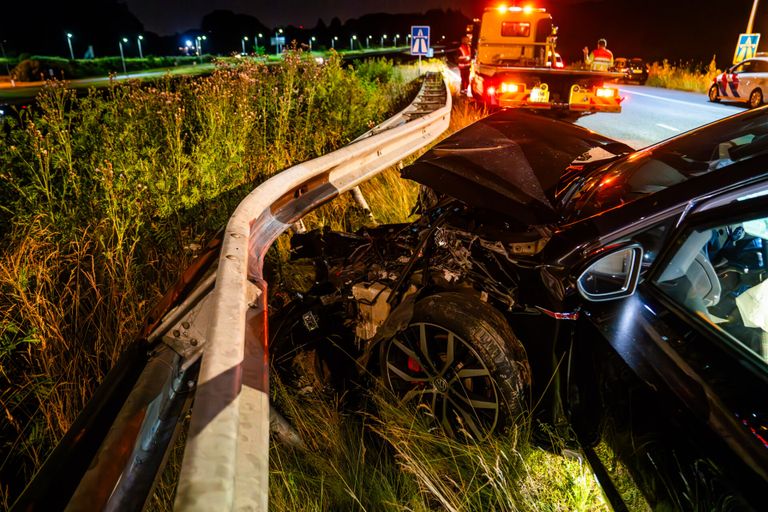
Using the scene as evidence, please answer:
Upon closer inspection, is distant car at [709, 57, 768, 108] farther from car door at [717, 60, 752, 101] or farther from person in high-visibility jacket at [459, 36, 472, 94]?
person in high-visibility jacket at [459, 36, 472, 94]

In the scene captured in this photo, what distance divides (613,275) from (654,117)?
1295 cm

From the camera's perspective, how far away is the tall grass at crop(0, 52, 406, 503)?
2619mm

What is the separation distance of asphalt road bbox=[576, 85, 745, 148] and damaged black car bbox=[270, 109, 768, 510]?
7517 millimetres

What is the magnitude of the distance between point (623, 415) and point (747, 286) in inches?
33.5

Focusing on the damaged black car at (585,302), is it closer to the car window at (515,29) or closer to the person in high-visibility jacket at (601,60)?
the person in high-visibility jacket at (601,60)

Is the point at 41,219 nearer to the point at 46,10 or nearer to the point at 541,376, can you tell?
the point at 541,376

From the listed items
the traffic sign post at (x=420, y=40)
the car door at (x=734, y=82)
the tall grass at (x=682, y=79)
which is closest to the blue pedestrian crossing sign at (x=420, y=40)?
the traffic sign post at (x=420, y=40)

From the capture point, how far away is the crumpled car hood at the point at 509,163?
2624 mm

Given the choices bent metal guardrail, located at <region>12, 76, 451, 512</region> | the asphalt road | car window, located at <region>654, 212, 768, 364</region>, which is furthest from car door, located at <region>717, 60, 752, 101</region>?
bent metal guardrail, located at <region>12, 76, 451, 512</region>

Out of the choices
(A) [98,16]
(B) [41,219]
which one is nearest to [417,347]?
(B) [41,219]

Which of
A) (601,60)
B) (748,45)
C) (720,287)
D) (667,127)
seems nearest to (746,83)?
(748,45)

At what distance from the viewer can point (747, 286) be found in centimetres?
218

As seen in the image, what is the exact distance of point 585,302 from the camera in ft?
7.04

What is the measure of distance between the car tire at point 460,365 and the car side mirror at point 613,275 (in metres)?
0.46
